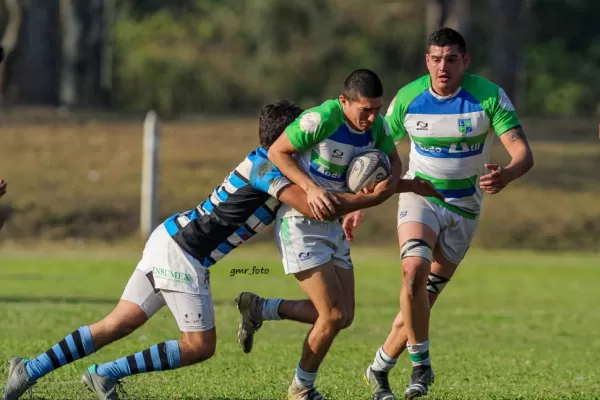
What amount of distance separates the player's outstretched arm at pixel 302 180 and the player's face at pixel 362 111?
0.41m

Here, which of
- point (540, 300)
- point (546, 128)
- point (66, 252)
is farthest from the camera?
point (546, 128)

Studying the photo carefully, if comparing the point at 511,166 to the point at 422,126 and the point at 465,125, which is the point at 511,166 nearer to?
the point at 465,125

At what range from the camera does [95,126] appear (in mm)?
35438

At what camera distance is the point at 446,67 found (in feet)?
32.9

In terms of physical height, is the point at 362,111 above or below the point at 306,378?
above

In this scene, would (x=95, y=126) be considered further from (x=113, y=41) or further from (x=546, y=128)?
(x=113, y=41)

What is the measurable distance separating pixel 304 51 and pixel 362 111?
4559 cm

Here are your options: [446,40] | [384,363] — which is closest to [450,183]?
[446,40]

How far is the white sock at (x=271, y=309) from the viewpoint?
31.1 ft

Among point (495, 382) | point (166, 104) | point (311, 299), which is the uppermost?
point (311, 299)

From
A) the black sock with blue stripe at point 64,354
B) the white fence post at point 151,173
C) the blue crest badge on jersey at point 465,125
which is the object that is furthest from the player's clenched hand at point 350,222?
the white fence post at point 151,173

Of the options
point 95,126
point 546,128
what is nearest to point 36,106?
point 95,126

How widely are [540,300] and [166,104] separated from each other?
3162 centimetres

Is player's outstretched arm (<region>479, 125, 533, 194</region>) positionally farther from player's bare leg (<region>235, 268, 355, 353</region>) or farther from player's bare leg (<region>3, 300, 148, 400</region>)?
player's bare leg (<region>3, 300, 148, 400</region>)
